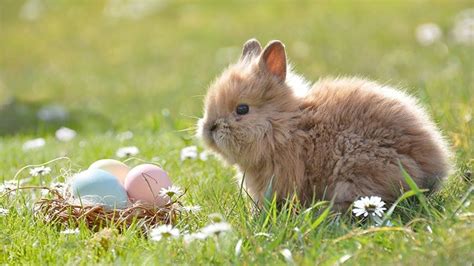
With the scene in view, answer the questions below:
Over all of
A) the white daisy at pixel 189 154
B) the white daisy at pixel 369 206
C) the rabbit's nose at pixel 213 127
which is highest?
the rabbit's nose at pixel 213 127

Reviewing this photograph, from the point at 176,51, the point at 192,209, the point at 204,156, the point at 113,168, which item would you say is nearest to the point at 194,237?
the point at 192,209

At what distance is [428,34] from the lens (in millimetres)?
10727

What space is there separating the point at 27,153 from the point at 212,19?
7985 millimetres

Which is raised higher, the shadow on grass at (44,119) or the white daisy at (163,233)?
the shadow on grass at (44,119)

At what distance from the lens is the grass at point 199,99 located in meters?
3.24

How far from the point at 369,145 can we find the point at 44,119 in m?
5.56

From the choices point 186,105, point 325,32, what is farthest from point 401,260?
point 325,32

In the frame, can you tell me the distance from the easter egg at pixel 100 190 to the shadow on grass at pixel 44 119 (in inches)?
155

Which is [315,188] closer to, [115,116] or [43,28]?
[115,116]

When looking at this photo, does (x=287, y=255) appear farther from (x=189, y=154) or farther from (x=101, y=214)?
(x=189, y=154)

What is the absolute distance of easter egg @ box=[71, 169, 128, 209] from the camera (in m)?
4.00

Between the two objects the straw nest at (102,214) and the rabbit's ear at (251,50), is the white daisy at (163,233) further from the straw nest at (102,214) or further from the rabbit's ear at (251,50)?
the rabbit's ear at (251,50)

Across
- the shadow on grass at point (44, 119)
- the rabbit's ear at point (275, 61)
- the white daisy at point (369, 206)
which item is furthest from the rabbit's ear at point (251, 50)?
the shadow on grass at point (44, 119)

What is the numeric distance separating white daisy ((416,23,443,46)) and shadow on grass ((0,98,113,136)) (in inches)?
185
